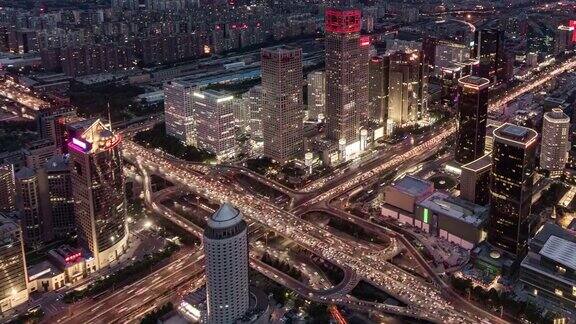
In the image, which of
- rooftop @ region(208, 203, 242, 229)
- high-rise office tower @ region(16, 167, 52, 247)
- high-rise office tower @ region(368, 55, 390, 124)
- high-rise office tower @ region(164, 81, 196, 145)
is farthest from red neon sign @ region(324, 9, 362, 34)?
high-rise office tower @ region(16, 167, 52, 247)

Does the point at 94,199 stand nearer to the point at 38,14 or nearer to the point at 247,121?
the point at 247,121

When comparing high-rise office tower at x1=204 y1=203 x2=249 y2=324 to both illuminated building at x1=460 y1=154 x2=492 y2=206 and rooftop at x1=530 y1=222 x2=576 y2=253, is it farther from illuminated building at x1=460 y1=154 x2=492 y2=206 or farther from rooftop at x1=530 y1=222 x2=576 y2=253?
illuminated building at x1=460 y1=154 x2=492 y2=206

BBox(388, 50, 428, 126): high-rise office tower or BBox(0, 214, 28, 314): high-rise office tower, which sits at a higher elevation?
BBox(388, 50, 428, 126): high-rise office tower

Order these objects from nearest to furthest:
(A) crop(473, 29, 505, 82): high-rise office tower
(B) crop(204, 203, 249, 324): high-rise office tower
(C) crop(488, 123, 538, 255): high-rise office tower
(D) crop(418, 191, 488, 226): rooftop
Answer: (B) crop(204, 203, 249, 324): high-rise office tower
(C) crop(488, 123, 538, 255): high-rise office tower
(D) crop(418, 191, 488, 226): rooftop
(A) crop(473, 29, 505, 82): high-rise office tower

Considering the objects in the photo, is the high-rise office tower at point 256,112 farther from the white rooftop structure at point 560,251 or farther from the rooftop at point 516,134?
the white rooftop structure at point 560,251

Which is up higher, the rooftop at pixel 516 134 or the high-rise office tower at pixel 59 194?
the rooftop at pixel 516 134

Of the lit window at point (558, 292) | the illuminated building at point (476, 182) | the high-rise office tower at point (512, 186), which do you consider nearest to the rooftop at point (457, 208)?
the illuminated building at point (476, 182)
